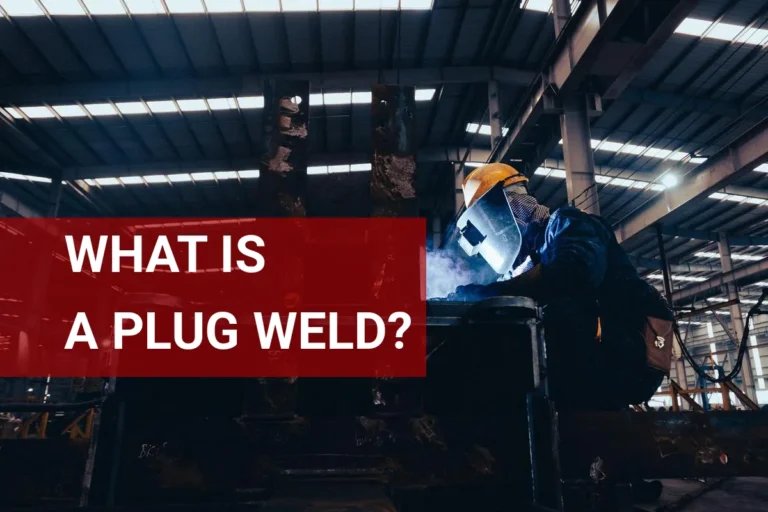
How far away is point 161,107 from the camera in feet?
35.7

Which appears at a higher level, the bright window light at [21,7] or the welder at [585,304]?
the bright window light at [21,7]

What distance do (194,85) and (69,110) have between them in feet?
10.5

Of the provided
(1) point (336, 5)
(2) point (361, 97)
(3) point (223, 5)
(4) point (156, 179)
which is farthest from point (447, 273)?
(4) point (156, 179)

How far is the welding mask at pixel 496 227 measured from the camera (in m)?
3.06

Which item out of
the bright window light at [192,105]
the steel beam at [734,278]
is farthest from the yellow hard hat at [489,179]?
the steel beam at [734,278]

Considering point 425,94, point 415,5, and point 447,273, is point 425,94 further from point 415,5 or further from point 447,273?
point 447,273

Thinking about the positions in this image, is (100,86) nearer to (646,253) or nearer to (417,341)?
(417,341)

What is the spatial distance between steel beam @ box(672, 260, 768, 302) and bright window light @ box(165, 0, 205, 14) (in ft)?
55.2

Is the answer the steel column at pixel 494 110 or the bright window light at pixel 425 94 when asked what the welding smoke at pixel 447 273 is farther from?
the bright window light at pixel 425 94

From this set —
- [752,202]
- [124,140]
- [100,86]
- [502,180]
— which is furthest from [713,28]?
[124,140]

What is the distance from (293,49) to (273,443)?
9.74m

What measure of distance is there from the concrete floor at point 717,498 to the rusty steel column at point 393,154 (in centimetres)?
244

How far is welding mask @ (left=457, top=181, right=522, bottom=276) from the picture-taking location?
3.06m

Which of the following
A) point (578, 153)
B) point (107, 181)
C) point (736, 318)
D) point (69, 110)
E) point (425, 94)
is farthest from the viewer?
point (736, 318)
